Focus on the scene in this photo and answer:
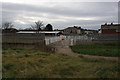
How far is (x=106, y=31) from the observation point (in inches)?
1236

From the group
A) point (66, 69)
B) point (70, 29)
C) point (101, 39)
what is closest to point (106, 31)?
point (101, 39)

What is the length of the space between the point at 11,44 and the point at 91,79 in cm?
1379

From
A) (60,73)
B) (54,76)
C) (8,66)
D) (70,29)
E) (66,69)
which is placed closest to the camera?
(54,76)

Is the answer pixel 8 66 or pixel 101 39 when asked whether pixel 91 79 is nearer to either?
pixel 8 66

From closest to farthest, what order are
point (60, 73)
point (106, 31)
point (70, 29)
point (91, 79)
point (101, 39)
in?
point (91, 79) < point (60, 73) < point (101, 39) < point (106, 31) < point (70, 29)

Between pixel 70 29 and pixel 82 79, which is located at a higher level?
pixel 70 29

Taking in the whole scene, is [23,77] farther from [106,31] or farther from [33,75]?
[106,31]

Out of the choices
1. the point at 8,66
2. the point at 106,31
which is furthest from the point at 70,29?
the point at 8,66

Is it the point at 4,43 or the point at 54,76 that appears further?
the point at 4,43

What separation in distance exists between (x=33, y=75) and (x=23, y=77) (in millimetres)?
349

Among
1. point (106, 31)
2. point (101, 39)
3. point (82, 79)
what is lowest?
point (82, 79)

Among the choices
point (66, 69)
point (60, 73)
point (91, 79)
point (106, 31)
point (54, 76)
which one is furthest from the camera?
point (106, 31)

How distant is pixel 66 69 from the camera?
5277mm

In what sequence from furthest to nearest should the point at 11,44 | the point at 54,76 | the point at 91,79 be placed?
1. the point at 11,44
2. the point at 54,76
3. the point at 91,79
